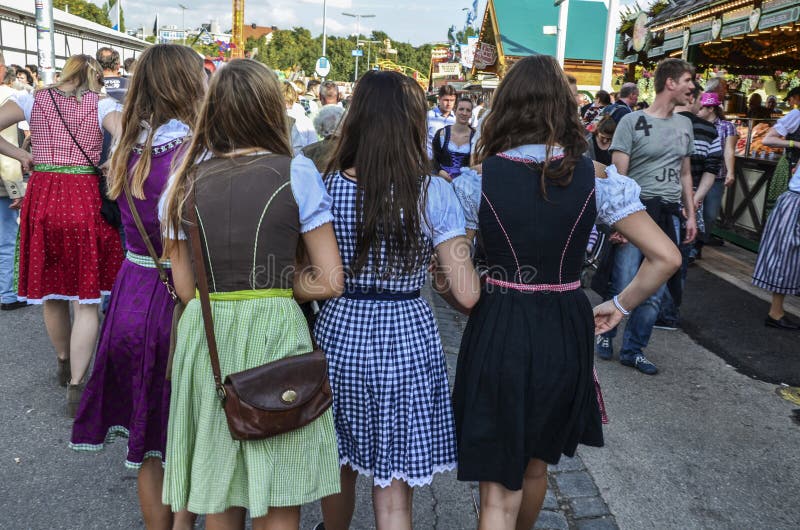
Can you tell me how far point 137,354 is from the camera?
104 inches

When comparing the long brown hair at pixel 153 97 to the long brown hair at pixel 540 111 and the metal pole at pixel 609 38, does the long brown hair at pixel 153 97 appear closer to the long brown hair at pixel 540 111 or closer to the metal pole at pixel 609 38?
the long brown hair at pixel 540 111

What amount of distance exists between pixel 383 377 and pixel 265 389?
17.8 inches

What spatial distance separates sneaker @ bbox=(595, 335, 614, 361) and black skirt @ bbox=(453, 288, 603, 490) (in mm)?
2950

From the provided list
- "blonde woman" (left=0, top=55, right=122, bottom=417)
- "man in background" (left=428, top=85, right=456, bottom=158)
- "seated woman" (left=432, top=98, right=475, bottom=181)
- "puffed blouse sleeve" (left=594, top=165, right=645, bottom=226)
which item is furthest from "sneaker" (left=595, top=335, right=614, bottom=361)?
"man in background" (left=428, top=85, right=456, bottom=158)

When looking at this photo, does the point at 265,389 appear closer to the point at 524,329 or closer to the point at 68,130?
the point at 524,329

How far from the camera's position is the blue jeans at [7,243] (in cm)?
597

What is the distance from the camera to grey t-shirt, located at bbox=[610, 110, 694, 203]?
485 cm

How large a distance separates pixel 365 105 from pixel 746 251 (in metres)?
8.97

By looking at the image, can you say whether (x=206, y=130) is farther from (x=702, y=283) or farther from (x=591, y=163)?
(x=702, y=283)

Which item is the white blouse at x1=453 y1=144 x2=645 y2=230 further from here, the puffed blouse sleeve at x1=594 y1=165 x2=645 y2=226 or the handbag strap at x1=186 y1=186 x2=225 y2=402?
the handbag strap at x1=186 y1=186 x2=225 y2=402

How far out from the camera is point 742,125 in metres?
10.6

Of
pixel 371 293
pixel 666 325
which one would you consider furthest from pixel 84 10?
pixel 371 293

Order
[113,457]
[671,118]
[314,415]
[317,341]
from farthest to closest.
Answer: [671,118]
[113,457]
[317,341]
[314,415]

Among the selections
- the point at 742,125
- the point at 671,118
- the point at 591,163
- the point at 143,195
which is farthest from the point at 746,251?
the point at 143,195
